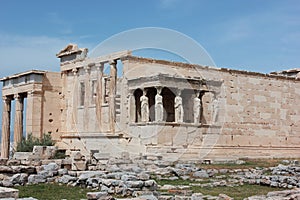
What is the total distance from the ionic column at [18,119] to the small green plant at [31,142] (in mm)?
1694

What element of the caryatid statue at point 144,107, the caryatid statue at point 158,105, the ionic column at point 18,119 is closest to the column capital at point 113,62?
the caryatid statue at point 144,107

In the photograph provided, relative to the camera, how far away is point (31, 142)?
25938 millimetres

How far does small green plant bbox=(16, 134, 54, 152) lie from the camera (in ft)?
84.0

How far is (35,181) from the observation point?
12.6 metres

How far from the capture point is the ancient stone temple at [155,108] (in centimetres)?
2198

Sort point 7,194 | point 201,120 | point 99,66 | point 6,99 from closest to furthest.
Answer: point 7,194, point 201,120, point 99,66, point 6,99

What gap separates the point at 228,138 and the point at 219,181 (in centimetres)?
1257

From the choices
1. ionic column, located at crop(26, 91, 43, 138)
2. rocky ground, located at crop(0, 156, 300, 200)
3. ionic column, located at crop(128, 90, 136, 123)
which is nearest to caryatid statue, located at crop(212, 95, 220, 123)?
ionic column, located at crop(128, 90, 136, 123)

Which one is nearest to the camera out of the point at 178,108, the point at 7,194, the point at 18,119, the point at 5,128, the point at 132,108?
the point at 7,194

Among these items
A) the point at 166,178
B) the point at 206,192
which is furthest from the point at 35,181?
the point at 206,192

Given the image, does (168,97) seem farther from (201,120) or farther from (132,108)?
(132,108)

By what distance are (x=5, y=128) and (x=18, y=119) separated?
1476 millimetres

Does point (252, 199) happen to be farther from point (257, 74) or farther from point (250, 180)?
point (257, 74)

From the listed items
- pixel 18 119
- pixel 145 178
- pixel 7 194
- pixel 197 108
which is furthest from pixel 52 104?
pixel 7 194
